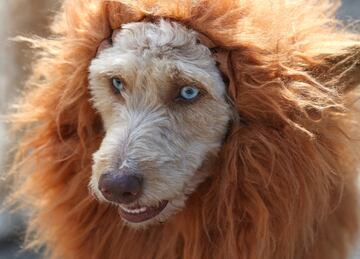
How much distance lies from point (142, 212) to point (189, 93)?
33cm

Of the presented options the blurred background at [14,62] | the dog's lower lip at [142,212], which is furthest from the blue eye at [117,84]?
the blurred background at [14,62]

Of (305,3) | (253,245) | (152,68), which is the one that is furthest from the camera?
(305,3)

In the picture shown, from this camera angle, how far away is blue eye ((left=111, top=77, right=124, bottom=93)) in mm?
1969

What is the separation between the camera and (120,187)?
183cm

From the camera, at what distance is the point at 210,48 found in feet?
6.31

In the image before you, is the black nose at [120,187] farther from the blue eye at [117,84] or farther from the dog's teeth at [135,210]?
the blue eye at [117,84]

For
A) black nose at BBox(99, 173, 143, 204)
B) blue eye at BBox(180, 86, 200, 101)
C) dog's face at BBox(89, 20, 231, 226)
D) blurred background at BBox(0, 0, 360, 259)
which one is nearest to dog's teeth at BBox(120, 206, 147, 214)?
dog's face at BBox(89, 20, 231, 226)

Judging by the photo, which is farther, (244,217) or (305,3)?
(305,3)

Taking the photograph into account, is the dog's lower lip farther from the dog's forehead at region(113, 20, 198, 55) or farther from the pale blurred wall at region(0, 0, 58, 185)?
the pale blurred wall at region(0, 0, 58, 185)

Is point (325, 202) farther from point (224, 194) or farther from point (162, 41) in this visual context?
point (162, 41)

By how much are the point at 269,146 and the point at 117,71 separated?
436 millimetres

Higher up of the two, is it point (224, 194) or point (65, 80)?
point (65, 80)

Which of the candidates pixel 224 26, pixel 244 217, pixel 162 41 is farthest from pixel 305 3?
pixel 244 217

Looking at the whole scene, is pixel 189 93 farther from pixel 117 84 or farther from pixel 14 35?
pixel 14 35
